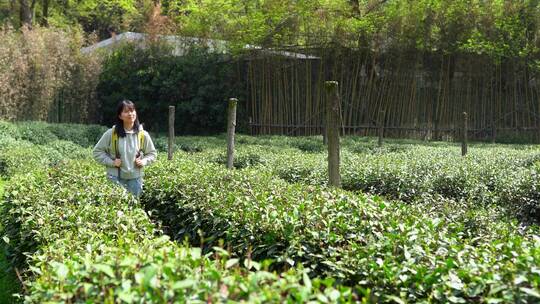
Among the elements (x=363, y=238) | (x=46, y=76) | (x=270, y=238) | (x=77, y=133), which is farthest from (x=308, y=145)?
(x=363, y=238)

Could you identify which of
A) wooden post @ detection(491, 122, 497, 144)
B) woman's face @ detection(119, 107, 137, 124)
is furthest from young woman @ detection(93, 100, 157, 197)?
wooden post @ detection(491, 122, 497, 144)

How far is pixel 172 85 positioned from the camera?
17422 mm

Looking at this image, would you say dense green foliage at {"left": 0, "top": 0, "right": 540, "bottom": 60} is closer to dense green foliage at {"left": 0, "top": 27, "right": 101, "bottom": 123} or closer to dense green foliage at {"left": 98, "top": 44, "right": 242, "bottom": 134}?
dense green foliage at {"left": 98, "top": 44, "right": 242, "bottom": 134}

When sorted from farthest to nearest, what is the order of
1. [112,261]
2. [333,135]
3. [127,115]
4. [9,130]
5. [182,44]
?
1. [182,44]
2. [9,130]
3. [333,135]
4. [127,115]
5. [112,261]

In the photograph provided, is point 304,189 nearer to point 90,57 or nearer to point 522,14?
point 522,14

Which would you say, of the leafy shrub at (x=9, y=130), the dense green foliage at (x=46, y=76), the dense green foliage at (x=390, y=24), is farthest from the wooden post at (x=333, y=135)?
the dense green foliage at (x=46, y=76)

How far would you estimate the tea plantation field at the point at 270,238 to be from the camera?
2006mm

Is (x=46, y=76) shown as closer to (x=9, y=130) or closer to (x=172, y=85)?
(x=9, y=130)

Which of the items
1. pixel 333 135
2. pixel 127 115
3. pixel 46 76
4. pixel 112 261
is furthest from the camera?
pixel 46 76

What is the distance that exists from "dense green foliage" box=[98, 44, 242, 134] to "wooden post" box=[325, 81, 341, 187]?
11241 mm

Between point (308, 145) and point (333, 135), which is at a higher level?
point (333, 135)

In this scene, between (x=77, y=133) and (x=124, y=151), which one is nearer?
(x=124, y=151)

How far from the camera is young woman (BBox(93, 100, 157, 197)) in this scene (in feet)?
16.5

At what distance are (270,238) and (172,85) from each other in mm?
14646
